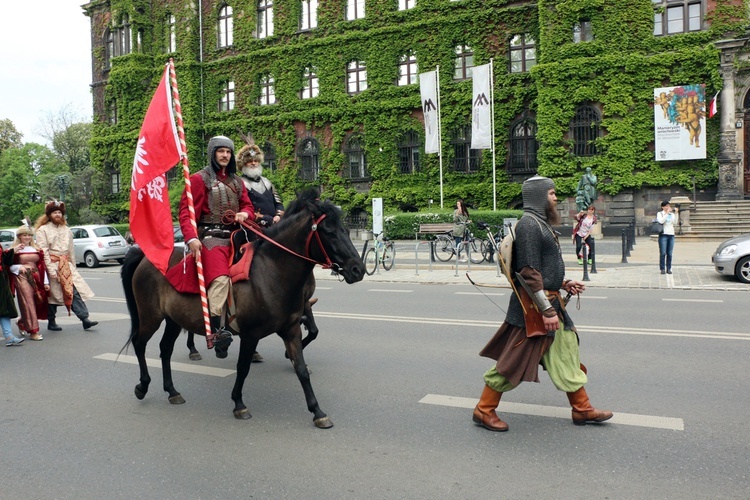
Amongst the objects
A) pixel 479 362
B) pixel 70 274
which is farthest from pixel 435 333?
pixel 70 274

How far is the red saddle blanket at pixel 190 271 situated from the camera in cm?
555

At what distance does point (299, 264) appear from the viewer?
5.42 metres

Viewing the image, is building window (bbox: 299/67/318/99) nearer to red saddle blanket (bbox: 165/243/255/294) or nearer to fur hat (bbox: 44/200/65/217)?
fur hat (bbox: 44/200/65/217)

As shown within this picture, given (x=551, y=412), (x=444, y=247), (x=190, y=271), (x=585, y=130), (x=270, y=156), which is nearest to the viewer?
(x=551, y=412)

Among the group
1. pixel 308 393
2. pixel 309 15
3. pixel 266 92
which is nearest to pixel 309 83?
pixel 266 92

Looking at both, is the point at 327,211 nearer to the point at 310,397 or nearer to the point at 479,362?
the point at 310,397

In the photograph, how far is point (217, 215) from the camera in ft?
19.9

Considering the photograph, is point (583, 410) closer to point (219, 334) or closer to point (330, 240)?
point (330, 240)

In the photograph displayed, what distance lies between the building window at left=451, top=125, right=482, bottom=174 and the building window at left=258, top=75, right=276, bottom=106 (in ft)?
42.5

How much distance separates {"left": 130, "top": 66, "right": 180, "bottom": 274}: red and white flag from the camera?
5.64 metres

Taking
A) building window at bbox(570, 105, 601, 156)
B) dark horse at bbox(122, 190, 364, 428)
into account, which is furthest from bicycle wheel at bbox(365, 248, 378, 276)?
building window at bbox(570, 105, 601, 156)

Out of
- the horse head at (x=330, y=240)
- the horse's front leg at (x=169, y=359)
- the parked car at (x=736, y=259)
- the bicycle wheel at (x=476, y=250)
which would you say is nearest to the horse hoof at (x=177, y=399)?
the horse's front leg at (x=169, y=359)

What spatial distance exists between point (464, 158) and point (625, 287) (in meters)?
22.2

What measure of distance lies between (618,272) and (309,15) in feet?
97.7
